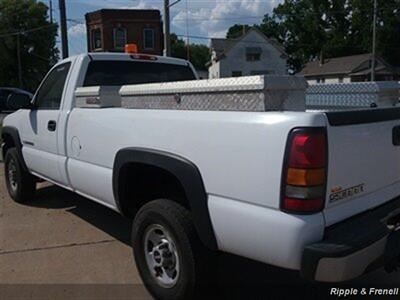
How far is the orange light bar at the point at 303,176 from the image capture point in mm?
2779

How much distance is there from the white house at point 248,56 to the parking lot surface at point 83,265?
5100cm

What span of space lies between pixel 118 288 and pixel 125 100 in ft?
5.11

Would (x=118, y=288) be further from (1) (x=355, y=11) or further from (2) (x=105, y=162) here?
(1) (x=355, y=11)

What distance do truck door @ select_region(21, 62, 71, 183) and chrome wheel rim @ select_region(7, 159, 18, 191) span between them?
1.88 feet

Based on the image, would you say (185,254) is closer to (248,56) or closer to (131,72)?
(131,72)

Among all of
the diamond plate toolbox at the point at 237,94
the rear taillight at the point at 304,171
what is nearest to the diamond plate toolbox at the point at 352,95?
the diamond plate toolbox at the point at 237,94

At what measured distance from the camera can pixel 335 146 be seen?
285 cm

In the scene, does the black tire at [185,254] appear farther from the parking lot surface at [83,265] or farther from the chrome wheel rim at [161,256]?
the parking lot surface at [83,265]

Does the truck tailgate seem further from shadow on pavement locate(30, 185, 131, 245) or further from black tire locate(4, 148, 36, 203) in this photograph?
black tire locate(4, 148, 36, 203)

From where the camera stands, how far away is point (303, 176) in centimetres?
278

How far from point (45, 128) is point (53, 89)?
48cm

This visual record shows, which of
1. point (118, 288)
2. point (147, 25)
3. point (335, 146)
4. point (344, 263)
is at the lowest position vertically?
point (118, 288)

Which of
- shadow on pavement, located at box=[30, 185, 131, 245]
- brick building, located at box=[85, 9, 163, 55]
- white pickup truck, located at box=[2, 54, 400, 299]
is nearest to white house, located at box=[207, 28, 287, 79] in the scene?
brick building, located at box=[85, 9, 163, 55]

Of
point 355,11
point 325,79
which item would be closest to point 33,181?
point 325,79
